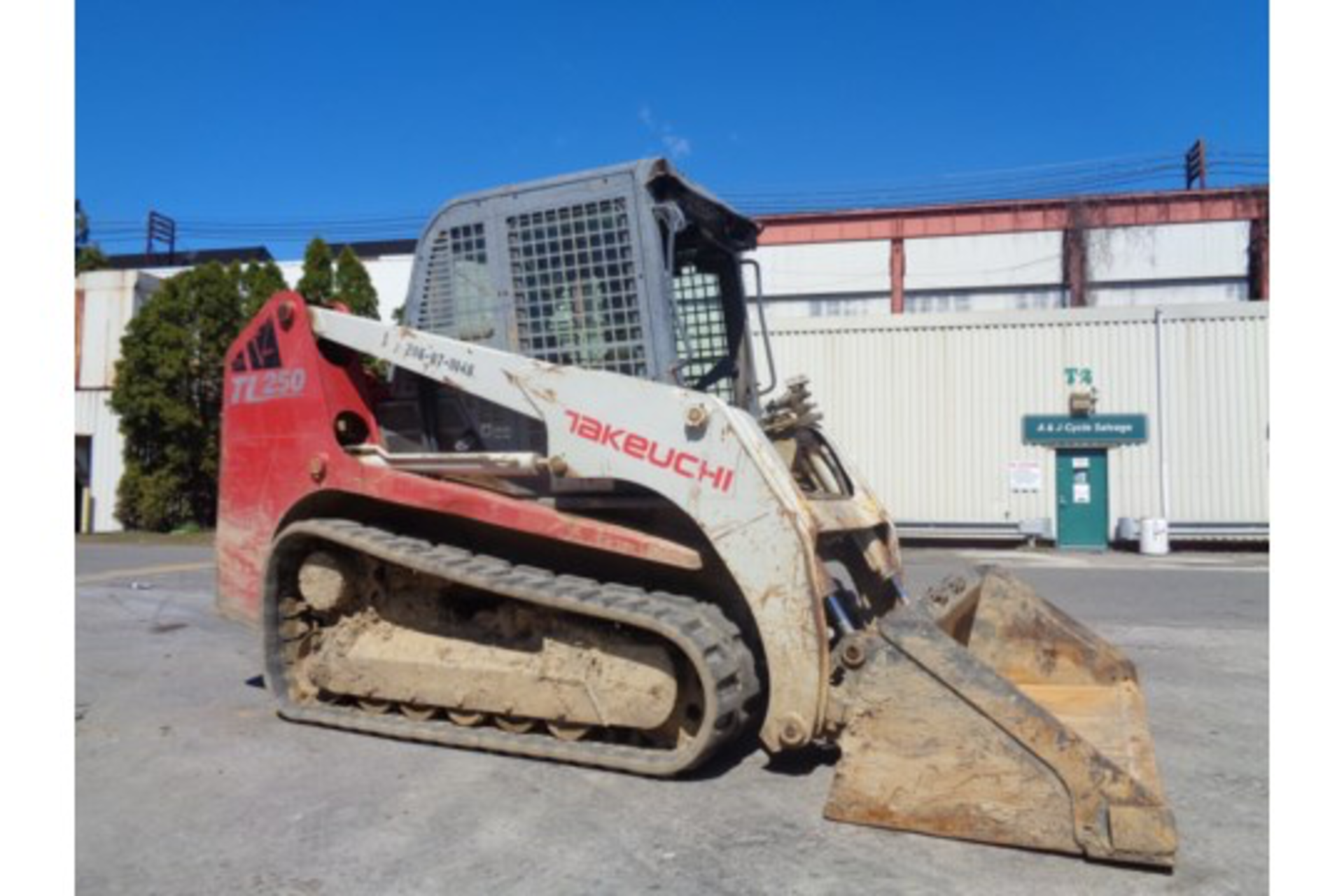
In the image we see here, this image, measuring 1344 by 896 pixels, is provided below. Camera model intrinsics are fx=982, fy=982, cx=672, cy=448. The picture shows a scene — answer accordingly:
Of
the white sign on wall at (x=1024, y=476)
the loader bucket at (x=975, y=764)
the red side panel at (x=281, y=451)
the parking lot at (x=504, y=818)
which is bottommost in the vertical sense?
the parking lot at (x=504, y=818)

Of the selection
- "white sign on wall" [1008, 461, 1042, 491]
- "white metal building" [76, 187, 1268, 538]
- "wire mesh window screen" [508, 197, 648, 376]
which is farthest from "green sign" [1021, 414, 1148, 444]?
"wire mesh window screen" [508, 197, 648, 376]

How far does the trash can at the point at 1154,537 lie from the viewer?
59.4ft

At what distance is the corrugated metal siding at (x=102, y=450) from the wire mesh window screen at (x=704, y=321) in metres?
23.5

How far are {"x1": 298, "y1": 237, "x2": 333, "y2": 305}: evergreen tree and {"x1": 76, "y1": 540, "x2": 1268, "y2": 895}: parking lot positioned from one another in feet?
63.3

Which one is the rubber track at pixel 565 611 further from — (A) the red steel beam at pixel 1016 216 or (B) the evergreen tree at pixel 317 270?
(A) the red steel beam at pixel 1016 216

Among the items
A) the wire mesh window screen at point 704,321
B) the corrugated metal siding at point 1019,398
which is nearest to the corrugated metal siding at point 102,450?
the corrugated metal siding at point 1019,398

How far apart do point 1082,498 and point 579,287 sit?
16.9 meters

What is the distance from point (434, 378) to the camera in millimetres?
4867

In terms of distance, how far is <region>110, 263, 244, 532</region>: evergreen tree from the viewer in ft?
76.0

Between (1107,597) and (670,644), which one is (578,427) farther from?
(1107,597)

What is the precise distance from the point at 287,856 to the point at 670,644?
5.31 feet

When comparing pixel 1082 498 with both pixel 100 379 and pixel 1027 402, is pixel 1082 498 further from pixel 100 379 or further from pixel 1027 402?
pixel 100 379

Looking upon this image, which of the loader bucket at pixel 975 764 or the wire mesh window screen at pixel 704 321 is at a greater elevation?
the wire mesh window screen at pixel 704 321

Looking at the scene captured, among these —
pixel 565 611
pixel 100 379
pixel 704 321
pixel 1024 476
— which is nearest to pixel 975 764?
pixel 565 611
